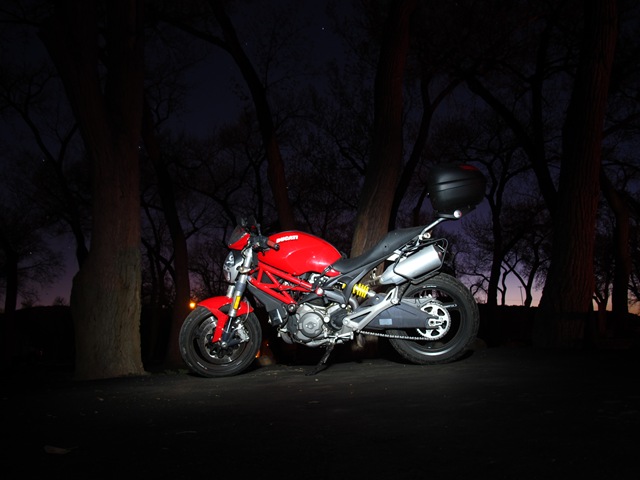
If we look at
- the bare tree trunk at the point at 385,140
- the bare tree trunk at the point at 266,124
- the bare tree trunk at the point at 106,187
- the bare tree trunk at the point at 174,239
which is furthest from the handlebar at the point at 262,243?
the bare tree trunk at the point at 174,239

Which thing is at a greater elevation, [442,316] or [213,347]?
[442,316]

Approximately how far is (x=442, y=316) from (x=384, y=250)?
0.87 metres

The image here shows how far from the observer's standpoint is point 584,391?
4703 millimetres

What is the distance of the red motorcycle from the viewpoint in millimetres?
6211

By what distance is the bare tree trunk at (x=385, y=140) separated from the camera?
9820 millimetres

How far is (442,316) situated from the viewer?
6.26 m

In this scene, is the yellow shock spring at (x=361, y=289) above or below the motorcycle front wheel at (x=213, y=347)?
above

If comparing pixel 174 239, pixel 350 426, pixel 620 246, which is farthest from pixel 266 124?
pixel 350 426

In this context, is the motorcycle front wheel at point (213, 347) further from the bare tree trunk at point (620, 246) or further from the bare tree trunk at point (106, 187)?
the bare tree trunk at point (620, 246)

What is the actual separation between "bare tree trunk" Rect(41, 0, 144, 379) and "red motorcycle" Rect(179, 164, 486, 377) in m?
2.10

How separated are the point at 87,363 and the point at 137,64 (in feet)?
14.2

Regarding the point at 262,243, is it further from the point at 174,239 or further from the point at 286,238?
the point at 174,239

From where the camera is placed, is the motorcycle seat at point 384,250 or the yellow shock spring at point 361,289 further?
the yellow shock spring at point 361,289

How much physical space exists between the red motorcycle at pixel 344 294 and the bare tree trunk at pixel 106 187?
2.10 m
